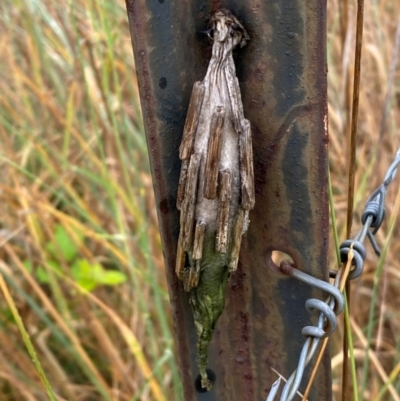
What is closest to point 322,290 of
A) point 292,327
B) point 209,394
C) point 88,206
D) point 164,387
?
point 292,327

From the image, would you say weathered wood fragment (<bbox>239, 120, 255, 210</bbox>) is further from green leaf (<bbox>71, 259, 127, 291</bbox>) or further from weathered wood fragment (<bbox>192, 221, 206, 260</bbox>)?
green leaf (<bbox>71, 259, 127, 291</bbox>)

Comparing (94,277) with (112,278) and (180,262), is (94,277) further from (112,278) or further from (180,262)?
(180,262)

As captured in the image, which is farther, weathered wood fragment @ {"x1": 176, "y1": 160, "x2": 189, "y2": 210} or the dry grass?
the dry grass

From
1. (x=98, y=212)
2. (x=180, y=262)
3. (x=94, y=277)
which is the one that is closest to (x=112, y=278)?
(x=94, y=277)

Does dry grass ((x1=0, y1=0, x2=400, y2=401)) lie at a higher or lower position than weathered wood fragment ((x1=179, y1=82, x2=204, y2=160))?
lower

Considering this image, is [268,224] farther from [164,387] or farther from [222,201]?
[164,387]

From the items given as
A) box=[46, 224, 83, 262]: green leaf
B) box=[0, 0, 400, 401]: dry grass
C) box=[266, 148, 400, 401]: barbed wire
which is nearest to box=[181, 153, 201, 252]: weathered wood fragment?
box=[266, 148, 400, 401]: barbed wire
